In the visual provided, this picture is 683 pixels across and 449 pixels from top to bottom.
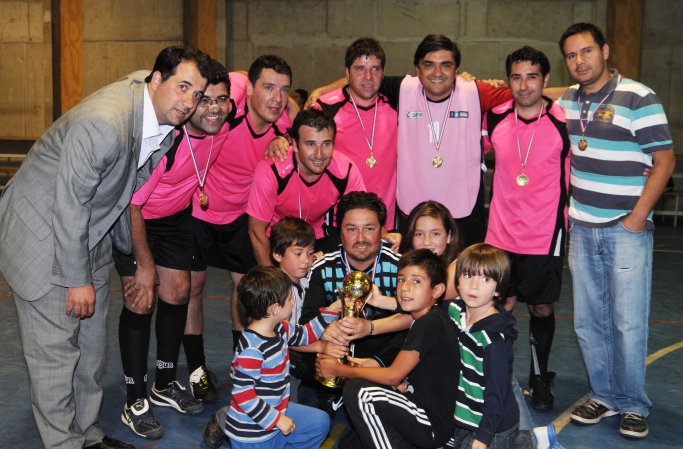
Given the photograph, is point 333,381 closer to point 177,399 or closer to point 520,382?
point 177,399

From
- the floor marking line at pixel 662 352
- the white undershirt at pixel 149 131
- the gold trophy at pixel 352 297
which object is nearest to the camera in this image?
the white undershirt at pixel 149 131

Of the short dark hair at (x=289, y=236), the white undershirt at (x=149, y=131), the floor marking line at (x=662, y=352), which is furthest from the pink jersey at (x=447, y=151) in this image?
the floor marking line at (x=662, y=352)

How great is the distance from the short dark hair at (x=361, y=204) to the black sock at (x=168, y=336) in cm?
114

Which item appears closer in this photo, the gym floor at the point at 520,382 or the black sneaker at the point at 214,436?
the black sneaker at the point at 214,436

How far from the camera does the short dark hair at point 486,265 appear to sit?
12.0 feet

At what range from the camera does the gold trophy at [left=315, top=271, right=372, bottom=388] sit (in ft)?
13.2

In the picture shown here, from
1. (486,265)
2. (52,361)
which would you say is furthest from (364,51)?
(52,361)

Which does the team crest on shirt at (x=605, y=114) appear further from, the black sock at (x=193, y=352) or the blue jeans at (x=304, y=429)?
the black sock at (x=193, y=352)

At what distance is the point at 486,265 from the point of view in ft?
12.0

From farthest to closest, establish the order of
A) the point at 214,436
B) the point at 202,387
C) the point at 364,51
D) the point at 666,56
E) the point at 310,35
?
the point at 310,35 < the point at 666,56 < the point at 364,51 < the point at 202,387 < the point at 214,436

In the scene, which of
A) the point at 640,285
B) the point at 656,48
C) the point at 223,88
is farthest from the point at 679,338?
the point at 656,48

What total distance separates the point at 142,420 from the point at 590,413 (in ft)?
8.19

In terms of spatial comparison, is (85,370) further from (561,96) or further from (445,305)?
(561,96)

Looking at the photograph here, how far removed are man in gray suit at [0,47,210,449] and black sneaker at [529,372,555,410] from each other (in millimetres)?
2590
